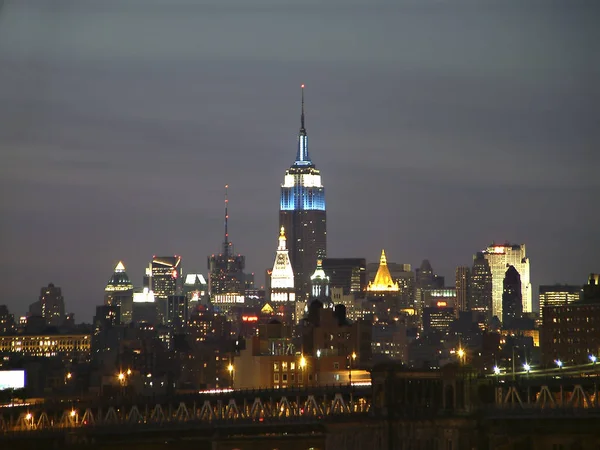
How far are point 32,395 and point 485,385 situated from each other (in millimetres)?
55213

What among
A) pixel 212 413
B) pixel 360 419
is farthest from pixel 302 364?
pixel 360 419

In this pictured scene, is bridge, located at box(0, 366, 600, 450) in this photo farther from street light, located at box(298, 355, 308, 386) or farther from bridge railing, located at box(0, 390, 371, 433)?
street light, located at box(298, 355, 308, 386)

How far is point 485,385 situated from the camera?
9569 centimetres

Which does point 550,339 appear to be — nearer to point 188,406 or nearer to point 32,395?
point 32,395

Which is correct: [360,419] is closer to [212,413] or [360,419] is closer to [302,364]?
[212,413]

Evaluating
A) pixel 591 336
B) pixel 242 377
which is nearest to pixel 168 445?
pixel 242 377

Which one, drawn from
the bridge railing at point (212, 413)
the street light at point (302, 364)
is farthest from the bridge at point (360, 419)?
the street light at point (302, 364)

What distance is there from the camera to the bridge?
9012 centimetres

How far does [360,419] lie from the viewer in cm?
9206

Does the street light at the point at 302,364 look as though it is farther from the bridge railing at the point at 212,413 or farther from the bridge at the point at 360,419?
the bridge at the point at 360,419

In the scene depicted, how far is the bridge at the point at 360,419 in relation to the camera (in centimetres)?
9012

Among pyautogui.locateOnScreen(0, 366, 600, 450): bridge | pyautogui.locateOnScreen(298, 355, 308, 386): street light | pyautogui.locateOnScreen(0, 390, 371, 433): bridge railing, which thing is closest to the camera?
pyautogui.locateOnScreen(0, 366, 600, 450): bridge

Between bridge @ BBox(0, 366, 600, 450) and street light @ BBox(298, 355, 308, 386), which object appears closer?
bridge @ BBox(0, 366, 600, 450)

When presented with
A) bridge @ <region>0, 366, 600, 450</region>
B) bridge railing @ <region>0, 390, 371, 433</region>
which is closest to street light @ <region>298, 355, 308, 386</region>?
bridge railing @ <region>0, 390, 371, 433</region>
